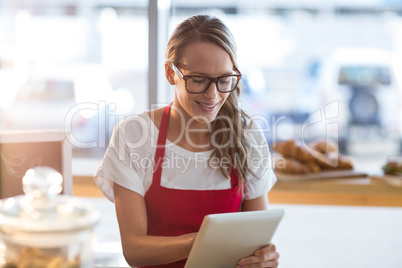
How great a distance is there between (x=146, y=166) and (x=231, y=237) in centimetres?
55

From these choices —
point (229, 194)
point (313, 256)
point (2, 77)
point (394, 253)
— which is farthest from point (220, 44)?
point (2, 77)

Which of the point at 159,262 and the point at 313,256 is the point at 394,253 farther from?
the point at 159,262

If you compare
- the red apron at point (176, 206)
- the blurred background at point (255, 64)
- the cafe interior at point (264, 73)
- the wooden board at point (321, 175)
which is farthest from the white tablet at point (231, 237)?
the blurred background at point (255, 64)

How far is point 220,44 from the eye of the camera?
4.95 ft

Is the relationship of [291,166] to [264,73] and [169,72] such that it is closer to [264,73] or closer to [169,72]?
[169,72]

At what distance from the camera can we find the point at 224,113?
1.77m

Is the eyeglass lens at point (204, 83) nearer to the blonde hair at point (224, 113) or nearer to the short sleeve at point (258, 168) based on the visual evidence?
the blonde hair at point (224, 113)

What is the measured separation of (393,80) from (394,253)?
10.1ft

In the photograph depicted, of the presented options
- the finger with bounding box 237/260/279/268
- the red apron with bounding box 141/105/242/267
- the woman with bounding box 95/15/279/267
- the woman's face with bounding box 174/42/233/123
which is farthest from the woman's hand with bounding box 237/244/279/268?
the woman's face with bounding box 174/42/233/123

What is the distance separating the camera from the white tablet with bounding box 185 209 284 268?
3.74 feet

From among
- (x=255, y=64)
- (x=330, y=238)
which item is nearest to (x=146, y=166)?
(x=330, y=238)

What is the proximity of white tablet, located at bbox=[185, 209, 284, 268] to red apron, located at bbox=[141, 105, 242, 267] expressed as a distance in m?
0.35

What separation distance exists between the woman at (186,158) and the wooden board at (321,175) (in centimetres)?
90

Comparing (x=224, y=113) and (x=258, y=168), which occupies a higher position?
(x=224, y=113)
